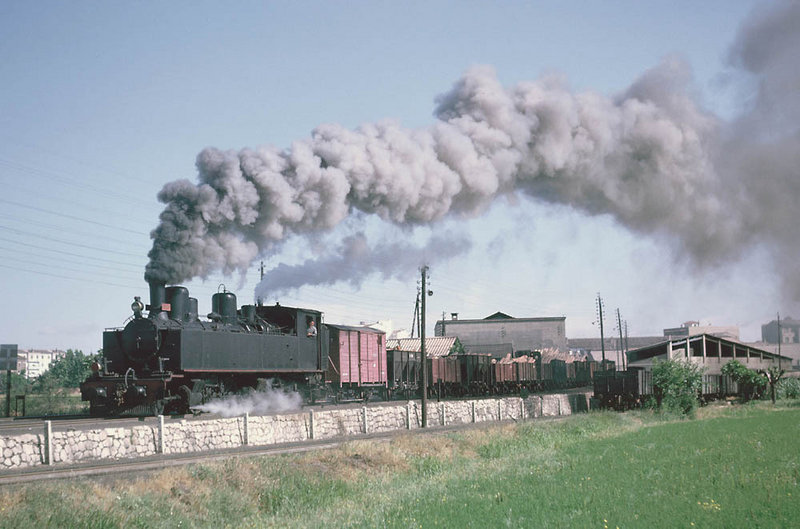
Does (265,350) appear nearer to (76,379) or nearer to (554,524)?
(554,524)

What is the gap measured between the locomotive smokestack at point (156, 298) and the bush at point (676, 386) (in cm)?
2621

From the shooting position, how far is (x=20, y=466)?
16.1 metres

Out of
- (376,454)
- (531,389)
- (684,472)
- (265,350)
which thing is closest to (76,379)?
(531,389)

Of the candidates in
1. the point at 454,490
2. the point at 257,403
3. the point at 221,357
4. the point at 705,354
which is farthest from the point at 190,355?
the point at 705,354

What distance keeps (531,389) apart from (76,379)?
60956 mm

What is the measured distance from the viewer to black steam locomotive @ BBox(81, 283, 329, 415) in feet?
73.2

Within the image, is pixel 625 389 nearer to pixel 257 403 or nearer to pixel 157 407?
pixel 257 403

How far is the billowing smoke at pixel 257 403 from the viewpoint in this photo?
23.9 metres

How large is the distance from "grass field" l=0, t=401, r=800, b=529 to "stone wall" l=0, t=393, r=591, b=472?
283 centimetres

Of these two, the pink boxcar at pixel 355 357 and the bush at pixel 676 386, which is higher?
the pink boxcar at pixel 355 357

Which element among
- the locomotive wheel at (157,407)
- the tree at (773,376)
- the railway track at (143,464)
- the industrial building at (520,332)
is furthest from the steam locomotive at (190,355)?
the industrial building at (520,332)

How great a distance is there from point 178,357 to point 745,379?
37.0 metres

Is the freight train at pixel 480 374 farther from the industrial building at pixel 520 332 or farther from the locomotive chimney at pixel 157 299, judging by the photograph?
the industrial building at pixel 520 332

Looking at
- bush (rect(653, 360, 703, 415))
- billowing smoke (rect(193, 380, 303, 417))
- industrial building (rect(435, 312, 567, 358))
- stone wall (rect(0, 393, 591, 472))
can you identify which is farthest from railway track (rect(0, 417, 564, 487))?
industrial building (rect(435, 312, 567, 358))
